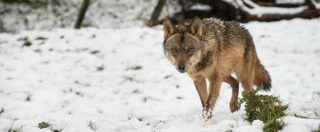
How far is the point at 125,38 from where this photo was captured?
1170cm

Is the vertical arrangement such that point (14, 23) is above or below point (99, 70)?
above

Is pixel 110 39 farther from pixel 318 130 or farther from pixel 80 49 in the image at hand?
pixel 318 130

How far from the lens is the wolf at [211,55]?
582 cm


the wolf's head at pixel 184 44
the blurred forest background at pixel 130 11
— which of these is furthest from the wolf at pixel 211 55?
the blurred forest background at pixel 130 11

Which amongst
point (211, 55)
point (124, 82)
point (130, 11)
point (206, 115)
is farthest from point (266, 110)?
point (130, 11)

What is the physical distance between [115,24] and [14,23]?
421cm

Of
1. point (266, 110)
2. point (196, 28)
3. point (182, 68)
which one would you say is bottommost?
point (266, 110)

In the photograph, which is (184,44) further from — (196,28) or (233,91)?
(233,91)

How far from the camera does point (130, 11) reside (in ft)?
60.0

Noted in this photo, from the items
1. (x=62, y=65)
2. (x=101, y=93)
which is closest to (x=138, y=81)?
(x=101, y=93)

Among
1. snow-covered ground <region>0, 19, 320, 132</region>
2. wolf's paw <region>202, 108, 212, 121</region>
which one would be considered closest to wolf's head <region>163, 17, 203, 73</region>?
wolf's paw <region>202, 108, 212, 121</region>

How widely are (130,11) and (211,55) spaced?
12.7m

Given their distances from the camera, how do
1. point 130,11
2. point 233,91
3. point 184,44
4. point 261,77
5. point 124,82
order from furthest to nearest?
point 130,11 < point 124,82 < point 261,77 < point 233,91 < point 184,44

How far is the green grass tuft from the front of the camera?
4.24 metres
